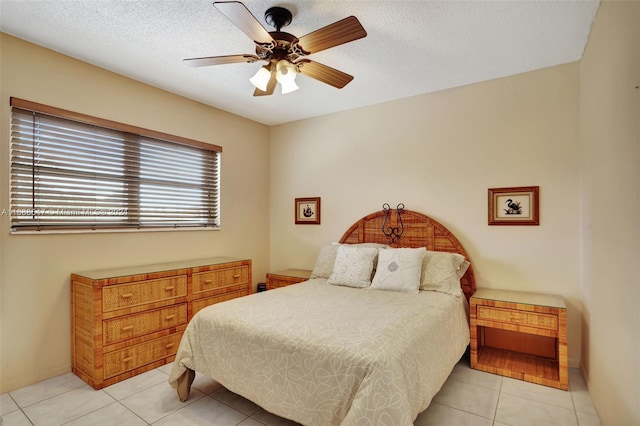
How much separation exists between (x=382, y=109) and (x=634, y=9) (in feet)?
8.02

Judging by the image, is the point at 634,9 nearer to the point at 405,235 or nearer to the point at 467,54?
the point at 467,54

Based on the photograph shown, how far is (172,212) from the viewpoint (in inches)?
138

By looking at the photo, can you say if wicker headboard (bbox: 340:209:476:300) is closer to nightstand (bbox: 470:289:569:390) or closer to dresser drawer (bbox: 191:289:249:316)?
nightstand (bbox: 470:289:569:390)

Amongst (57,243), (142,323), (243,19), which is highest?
(243,19)

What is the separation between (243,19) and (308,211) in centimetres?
276

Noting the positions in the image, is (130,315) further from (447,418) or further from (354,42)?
(354,42)

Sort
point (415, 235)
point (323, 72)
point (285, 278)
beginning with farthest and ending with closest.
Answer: point (285, 278), point (415, 235), point (323, 72)

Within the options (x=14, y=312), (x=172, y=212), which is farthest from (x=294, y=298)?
(x=14, y=312)

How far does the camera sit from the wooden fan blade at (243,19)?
1.61m

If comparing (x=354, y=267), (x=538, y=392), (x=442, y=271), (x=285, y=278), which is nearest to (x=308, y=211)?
(x=285, y=278)

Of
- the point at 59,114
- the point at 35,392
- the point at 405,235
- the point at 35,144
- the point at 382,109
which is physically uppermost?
Result: the point at 382,109

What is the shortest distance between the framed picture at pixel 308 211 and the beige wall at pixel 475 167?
0.10 m

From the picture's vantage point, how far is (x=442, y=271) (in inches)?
113

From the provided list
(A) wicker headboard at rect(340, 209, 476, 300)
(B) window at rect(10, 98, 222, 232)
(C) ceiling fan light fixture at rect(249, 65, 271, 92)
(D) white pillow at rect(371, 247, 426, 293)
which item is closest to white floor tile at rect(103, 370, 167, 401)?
(B) window at rect(10, 98, 222, 232)
